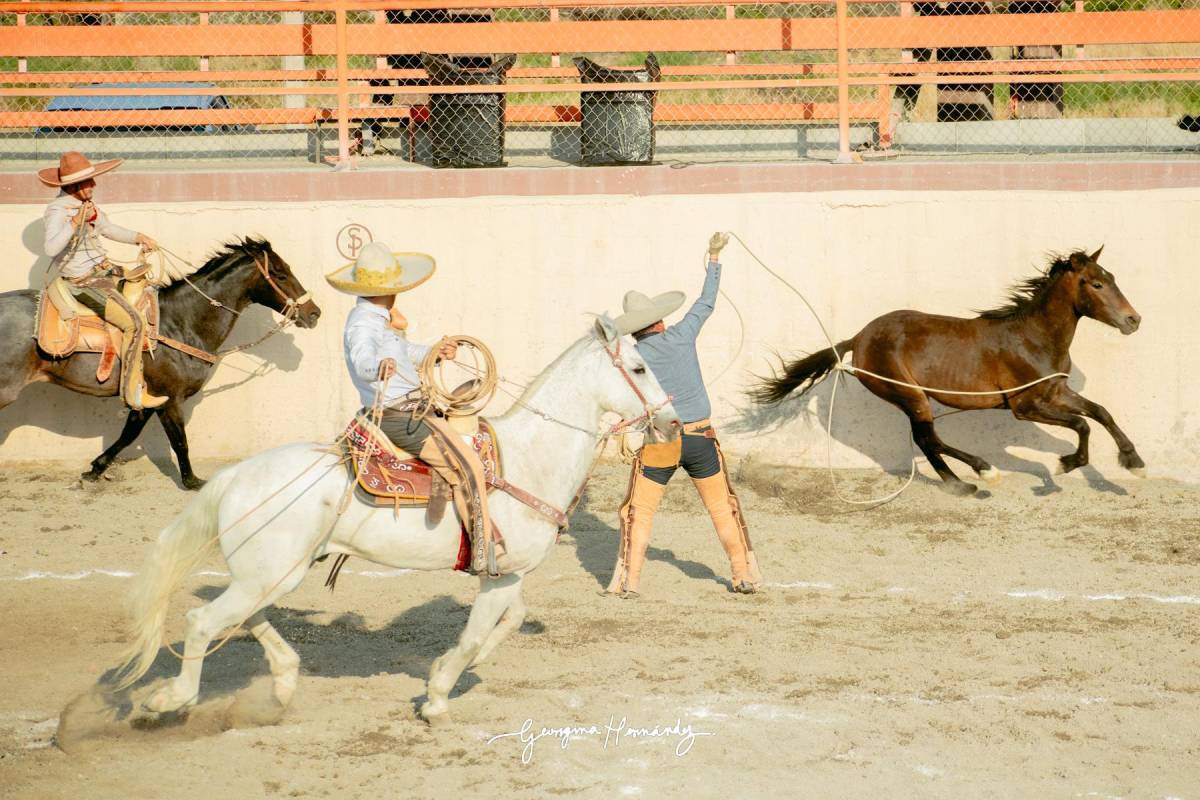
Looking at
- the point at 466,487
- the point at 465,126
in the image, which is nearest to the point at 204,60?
the point at 465,126

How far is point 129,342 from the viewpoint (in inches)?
414

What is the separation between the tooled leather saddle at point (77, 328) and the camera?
10305mm

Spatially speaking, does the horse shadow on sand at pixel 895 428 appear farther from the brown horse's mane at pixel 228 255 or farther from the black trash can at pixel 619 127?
the brown horse's mane at pixel 228 255

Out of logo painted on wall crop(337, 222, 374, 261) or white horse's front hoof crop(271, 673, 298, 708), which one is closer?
white horse's front hoof crop(271, 673, 298, 708)

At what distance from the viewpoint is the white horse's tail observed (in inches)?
242

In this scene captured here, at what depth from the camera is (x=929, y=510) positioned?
10.4 meters

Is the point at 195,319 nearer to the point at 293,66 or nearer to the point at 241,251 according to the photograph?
the point at 241,251

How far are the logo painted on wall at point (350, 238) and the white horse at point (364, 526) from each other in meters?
5.50

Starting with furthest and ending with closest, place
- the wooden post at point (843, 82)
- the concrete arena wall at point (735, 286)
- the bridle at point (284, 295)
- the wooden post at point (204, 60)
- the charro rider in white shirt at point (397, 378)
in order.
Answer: the wooden post at point (204, 60), the wooden post at point (843, 82), the concrete arena wall at point (735, 286), the bridle at point (284, 295), the charro rider in white shirt at point (397, 378)

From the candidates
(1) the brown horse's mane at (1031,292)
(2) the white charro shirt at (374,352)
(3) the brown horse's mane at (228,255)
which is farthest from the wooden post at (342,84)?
(2) the white charro shirt at (374,352)

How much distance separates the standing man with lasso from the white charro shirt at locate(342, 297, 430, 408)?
2.16 m

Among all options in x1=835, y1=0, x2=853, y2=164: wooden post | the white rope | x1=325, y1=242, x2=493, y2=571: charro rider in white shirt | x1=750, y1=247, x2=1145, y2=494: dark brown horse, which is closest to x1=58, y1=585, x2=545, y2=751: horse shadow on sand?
x1=325, y1=242, x2=493, y2=571: charro rider in white shirt

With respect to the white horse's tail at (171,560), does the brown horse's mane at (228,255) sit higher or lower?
higher

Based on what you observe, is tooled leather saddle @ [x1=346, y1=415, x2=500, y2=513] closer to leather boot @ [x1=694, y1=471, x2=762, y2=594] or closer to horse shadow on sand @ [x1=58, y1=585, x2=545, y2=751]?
horse shadow on sand @ [x1=58, y1=585, x2=545, y2=751]
